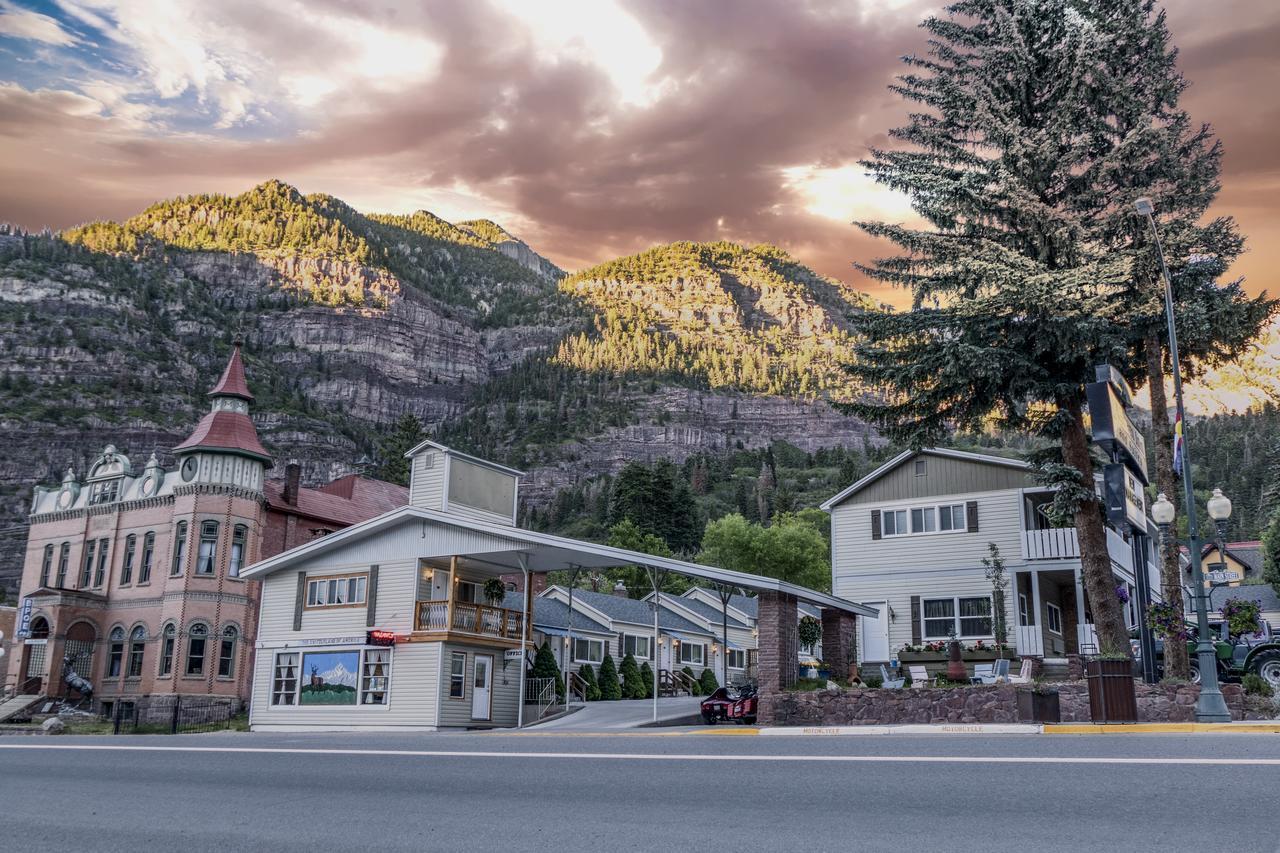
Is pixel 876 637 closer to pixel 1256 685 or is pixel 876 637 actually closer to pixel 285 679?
pixel 1256 685

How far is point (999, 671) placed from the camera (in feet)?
92.5

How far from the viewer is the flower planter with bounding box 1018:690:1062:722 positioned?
19453mm

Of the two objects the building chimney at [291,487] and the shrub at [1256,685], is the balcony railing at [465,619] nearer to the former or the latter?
the building chimney at [291,487]

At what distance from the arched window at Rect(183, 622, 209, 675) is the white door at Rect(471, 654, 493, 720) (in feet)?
63.0

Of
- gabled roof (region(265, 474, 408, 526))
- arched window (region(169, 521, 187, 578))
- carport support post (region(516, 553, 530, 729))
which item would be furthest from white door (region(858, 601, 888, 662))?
arched window (region(169, 521, 187, 578))

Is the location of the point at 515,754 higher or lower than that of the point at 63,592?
lower

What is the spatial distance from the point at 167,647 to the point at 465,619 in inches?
822

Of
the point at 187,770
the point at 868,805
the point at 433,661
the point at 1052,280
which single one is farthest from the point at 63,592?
the point at 868,805

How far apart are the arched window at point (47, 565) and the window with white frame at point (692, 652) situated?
3267 centimetres

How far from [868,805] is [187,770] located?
9647mm

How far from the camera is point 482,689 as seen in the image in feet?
111

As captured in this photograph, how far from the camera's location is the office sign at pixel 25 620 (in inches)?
1865

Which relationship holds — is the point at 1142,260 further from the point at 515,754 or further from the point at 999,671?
the point at 515,754

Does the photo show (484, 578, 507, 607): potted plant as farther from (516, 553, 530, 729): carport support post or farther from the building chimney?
the building chimney
